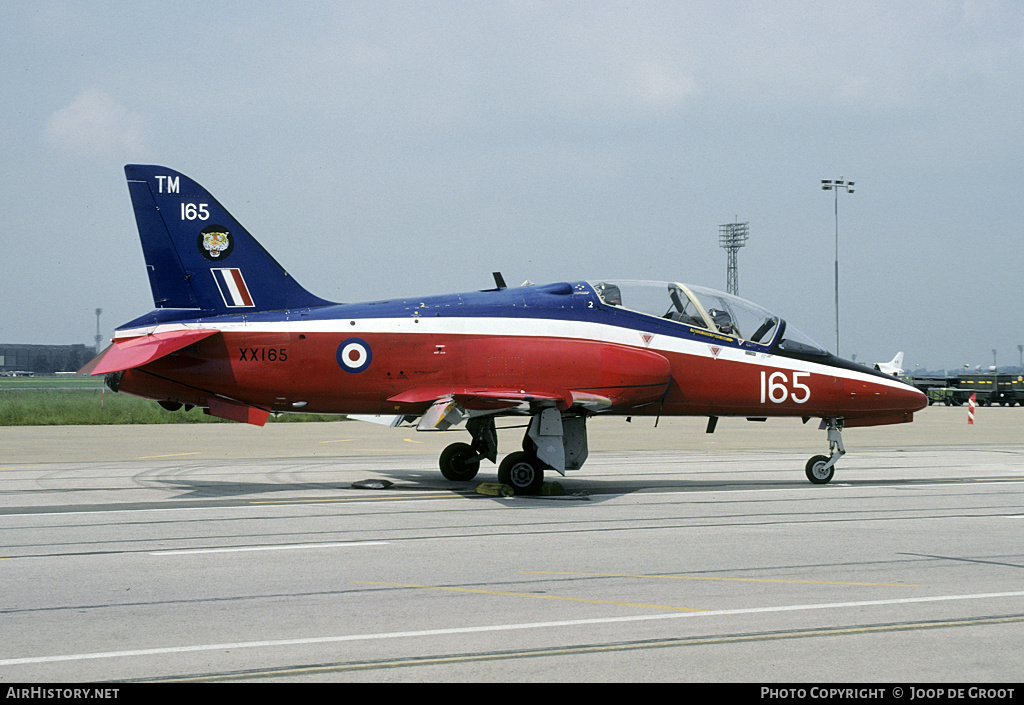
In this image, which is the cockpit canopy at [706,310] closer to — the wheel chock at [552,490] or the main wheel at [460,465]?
the wheel chock at [552,490]

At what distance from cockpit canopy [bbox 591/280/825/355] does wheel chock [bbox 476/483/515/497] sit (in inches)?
137

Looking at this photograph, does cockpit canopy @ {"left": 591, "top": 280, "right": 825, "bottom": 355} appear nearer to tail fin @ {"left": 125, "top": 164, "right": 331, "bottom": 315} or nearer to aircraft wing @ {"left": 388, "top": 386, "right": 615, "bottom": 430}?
aircraft wing @ {"left": 388, "top": 386, "right": 615, "bottom": 430}

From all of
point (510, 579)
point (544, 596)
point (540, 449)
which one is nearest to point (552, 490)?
point (540, 449)

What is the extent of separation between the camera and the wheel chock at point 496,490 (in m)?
14.9

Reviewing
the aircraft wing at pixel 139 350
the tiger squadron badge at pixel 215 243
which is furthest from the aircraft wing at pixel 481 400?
the tiger squadron badge at pixel 215 243

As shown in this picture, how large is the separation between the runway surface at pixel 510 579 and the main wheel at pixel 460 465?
0.37 m

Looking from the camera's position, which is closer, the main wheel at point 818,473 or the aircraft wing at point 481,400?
the aircraft wing at point 481,400

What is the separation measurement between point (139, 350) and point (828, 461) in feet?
37.9

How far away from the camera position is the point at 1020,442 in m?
30.0

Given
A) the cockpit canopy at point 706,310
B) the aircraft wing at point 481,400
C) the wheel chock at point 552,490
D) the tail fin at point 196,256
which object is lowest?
the wheel chock at point 552,490

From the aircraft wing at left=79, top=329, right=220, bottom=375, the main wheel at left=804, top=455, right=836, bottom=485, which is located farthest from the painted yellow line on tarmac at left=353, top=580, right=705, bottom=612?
the main wheel at left=804, top=455, right=836, bottom=485

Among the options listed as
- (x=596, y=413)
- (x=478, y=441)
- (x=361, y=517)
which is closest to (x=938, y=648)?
(x=361, y=517)

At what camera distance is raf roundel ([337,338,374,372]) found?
15.3 m
